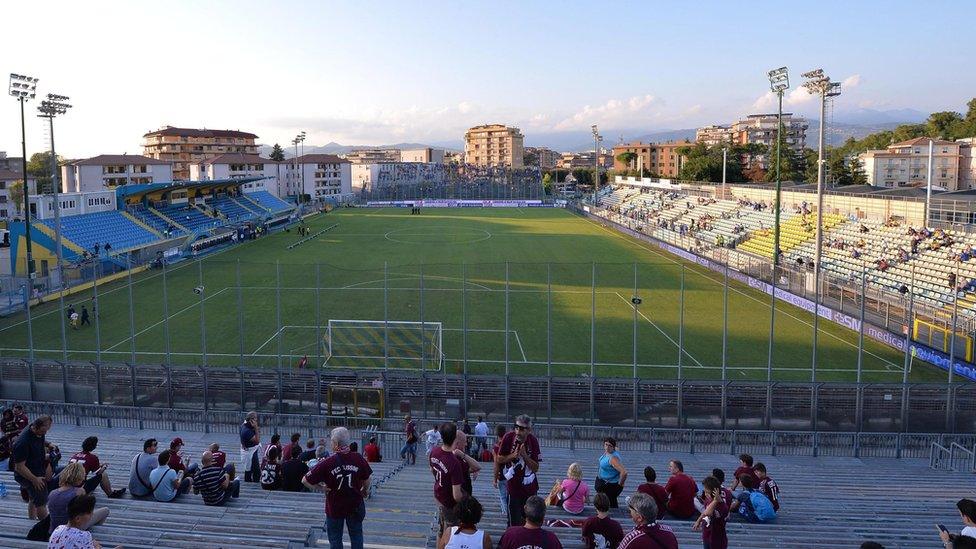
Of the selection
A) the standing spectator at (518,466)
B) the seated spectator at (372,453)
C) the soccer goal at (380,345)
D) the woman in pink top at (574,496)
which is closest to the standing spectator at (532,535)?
the standing spectator at (518,466)

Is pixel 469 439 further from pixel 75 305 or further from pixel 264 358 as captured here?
pixel 75 305

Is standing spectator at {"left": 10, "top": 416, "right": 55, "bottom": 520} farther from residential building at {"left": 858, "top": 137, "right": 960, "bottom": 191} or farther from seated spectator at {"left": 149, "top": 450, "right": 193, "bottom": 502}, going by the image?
residential building at {"left": 858, "top": 137, "right": 960, "bottom": 191}

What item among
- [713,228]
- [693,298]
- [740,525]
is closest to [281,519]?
[740,525]

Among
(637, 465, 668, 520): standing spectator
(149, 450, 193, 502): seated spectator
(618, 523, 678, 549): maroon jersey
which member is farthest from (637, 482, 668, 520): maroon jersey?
(149, 450, 193, 502): seated spectator

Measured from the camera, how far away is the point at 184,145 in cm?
13175

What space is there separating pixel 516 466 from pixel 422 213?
88781 mm

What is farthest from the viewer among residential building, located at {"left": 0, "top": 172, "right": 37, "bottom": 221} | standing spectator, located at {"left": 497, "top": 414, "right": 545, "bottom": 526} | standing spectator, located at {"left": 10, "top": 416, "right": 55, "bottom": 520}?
residential building, located at {"left": 0, "top": 172, "right": 37, "bottom": 221}

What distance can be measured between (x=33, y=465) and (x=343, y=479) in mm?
4155

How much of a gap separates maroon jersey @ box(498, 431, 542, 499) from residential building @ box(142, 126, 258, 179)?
429 ft

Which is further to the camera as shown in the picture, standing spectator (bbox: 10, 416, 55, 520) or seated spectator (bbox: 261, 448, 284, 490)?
seated spectator (bbox: 261, 448, 284, 490)

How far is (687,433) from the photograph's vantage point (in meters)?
17.8

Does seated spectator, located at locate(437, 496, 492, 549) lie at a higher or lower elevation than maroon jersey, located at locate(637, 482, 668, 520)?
higher

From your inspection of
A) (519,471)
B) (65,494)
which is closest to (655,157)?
(519,471)

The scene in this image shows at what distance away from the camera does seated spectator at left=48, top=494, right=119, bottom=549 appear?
5.69 metres
